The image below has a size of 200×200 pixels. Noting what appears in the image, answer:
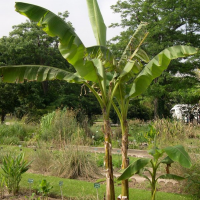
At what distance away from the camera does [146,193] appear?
6754 mm

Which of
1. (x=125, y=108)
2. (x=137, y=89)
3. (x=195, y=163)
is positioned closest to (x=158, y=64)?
(x=137, y=89)

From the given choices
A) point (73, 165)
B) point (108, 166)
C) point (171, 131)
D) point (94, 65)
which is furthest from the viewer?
point (171, 131)

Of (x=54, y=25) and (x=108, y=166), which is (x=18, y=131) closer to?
(x=108, y=166)

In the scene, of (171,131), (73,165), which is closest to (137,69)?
(73,165)

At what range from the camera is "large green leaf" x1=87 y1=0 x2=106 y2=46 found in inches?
249

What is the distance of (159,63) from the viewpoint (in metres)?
5.45

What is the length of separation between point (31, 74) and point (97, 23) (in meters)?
1.99

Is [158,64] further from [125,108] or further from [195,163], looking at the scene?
[195,163]

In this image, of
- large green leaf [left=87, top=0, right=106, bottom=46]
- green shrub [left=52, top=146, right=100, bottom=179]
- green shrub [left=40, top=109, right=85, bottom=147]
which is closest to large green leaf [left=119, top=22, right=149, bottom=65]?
large green leaf [left=87, top=0, right=106, bottom=46]

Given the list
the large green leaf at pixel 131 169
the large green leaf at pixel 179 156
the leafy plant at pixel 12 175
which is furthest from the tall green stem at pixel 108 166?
the leafy plant at pixel 12 175

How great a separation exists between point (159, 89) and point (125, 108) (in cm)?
1387

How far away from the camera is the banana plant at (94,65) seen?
→ 4867 millimetres

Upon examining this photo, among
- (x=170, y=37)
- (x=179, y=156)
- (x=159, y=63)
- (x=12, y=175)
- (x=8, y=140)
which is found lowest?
(x=12, y=175)

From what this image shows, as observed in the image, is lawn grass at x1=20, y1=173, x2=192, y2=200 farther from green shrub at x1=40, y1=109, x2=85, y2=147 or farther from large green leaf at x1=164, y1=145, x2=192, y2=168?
green shrub at x1=40, y1=109, x2=85, y2=147
